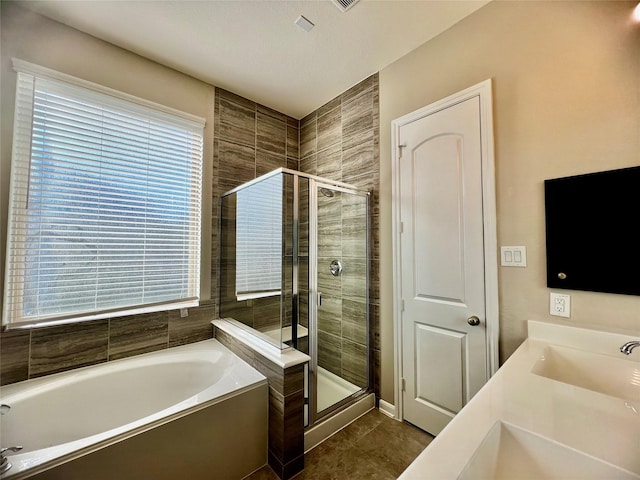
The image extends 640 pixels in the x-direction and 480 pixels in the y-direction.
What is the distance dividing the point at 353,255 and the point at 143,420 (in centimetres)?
172

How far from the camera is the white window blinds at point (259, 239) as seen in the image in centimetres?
189

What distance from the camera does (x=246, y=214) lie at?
2270 mm

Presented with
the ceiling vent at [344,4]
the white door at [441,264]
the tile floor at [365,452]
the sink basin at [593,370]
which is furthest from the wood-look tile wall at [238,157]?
the sink basin at [593,370]

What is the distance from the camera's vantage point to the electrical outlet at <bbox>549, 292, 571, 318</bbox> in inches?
52.2

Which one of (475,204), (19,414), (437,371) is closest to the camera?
(19,414)

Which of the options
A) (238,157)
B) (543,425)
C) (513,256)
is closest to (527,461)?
(543,425)

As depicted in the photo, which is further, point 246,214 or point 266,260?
point 246,214

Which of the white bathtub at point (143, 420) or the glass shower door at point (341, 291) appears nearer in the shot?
the white bathtub at point (143, 420)

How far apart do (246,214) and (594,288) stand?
2229 millimetres

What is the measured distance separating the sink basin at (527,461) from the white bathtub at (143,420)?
4.40ft

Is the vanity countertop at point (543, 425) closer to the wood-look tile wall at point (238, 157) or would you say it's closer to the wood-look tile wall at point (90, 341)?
the wood-look tile wall at point (238, 157)

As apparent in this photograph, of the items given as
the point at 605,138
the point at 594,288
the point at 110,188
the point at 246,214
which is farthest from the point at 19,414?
the point at 605,138

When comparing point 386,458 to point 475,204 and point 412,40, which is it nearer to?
point 475,204

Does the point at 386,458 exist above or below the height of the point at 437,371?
below
